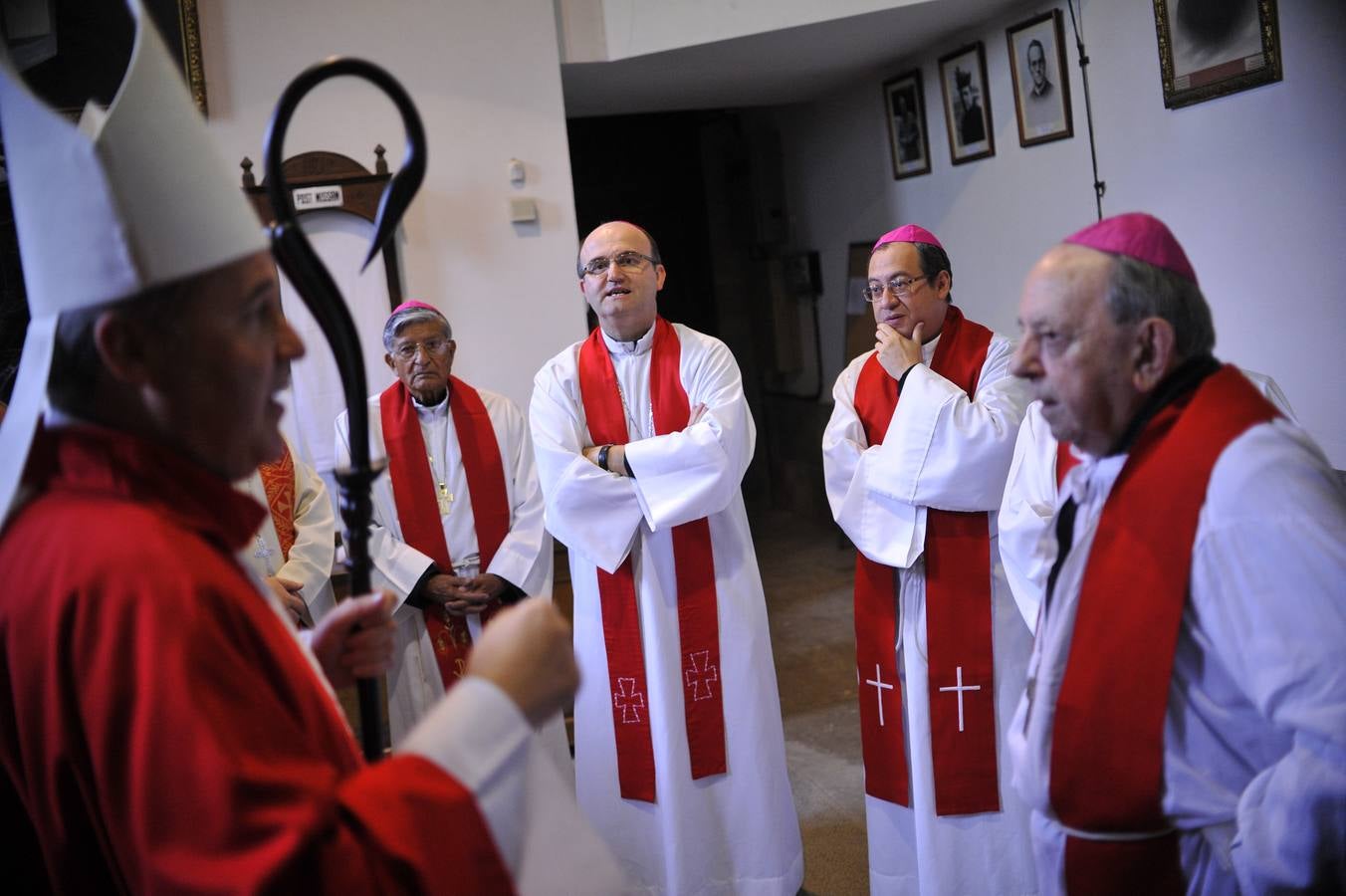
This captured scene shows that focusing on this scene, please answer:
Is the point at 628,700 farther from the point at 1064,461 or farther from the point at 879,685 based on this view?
the point at 1064,461

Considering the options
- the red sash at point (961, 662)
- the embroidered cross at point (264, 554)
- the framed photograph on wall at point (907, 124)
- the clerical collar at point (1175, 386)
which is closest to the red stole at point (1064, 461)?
the clerical collar at point (1175, 386)

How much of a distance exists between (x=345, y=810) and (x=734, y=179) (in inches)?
369

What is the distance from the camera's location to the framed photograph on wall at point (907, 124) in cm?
738

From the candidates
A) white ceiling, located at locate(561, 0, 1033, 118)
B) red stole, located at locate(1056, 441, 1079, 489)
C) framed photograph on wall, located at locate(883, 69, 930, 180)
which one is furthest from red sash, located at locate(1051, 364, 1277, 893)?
framed photograph on wall, located at locate(883, 69, 930, 180)

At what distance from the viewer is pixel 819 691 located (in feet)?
18.5

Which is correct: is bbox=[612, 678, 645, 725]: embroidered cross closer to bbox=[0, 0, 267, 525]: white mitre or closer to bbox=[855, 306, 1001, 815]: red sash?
bbox=[855, 306, 1001, 815]: red sash

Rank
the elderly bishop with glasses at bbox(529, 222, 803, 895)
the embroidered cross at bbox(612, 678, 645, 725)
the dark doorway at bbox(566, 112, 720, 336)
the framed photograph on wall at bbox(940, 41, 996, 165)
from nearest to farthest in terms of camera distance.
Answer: the elderly bishop with glasses at bbox(529, 222, 803, 895) < the embroidered cross at bbox(612, 678, 645, 725) < the framed photograph on wall at bbox(940, 41, 996, 165) < the dark doorway at bbox(566, 112, 720, 336)

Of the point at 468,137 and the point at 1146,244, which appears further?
the point at 468,137

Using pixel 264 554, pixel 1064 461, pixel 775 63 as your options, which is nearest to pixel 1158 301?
pixel 1064 461

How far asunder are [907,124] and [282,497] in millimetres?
5285

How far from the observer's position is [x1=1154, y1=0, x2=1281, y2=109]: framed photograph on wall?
4625 millimetres

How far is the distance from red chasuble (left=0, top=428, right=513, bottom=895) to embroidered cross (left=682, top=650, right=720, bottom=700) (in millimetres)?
2524

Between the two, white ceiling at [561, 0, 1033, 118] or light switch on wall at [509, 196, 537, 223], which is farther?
white ceiling at [561, 0, 1033, 118]

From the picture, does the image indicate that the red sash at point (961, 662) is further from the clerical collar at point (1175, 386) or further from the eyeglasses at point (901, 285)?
the clerical collar at point (1175, 386)
